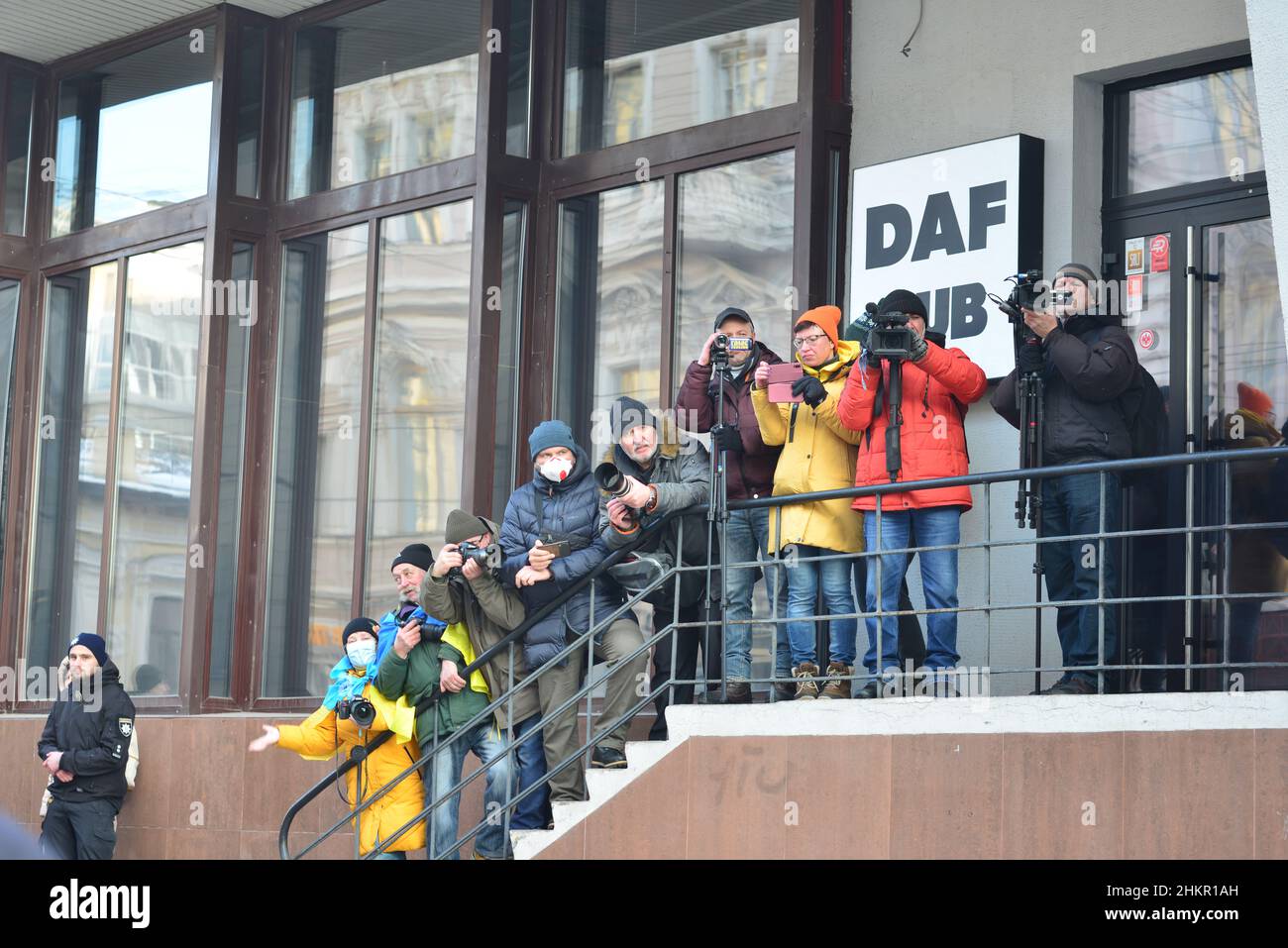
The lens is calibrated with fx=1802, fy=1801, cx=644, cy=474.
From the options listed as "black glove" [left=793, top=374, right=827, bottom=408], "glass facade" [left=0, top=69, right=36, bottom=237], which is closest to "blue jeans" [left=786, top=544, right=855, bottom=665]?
"black glove" [left=793, top=374, right=827, bottom=408]

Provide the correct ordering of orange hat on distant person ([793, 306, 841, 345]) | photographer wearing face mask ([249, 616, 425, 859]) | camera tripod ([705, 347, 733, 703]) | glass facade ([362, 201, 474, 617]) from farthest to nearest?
glass facade ([362, 201, 474, 617]) < photographer wearing face mask ([249, 616, 425, 859]) < orange hat on distant person ([793, 306, 841, 345]) < camera tripod ([705, 347, 733, 703])

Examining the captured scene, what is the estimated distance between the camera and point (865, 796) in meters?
7.09

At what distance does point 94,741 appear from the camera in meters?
10.3

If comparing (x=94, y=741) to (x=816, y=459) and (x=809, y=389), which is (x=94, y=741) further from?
(x=809, y=389)

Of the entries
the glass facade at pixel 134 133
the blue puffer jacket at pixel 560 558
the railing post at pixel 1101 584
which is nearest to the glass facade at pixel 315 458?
the glass facade at pixel 134 133

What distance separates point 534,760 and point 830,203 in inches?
144

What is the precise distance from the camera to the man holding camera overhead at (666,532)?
788 cm

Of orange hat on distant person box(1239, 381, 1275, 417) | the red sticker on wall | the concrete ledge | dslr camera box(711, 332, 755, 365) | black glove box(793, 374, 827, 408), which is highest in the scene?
the red sticker on wall

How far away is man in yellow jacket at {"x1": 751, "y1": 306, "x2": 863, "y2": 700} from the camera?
7.57 meters

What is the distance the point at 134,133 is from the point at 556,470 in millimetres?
6430

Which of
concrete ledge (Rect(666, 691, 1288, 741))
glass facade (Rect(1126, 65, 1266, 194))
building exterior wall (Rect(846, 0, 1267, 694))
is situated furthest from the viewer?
building exterior wall (Rect(846, 0, 1267, 694))

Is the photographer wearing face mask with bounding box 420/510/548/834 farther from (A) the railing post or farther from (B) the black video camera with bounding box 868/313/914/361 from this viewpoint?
(A) the railing post
